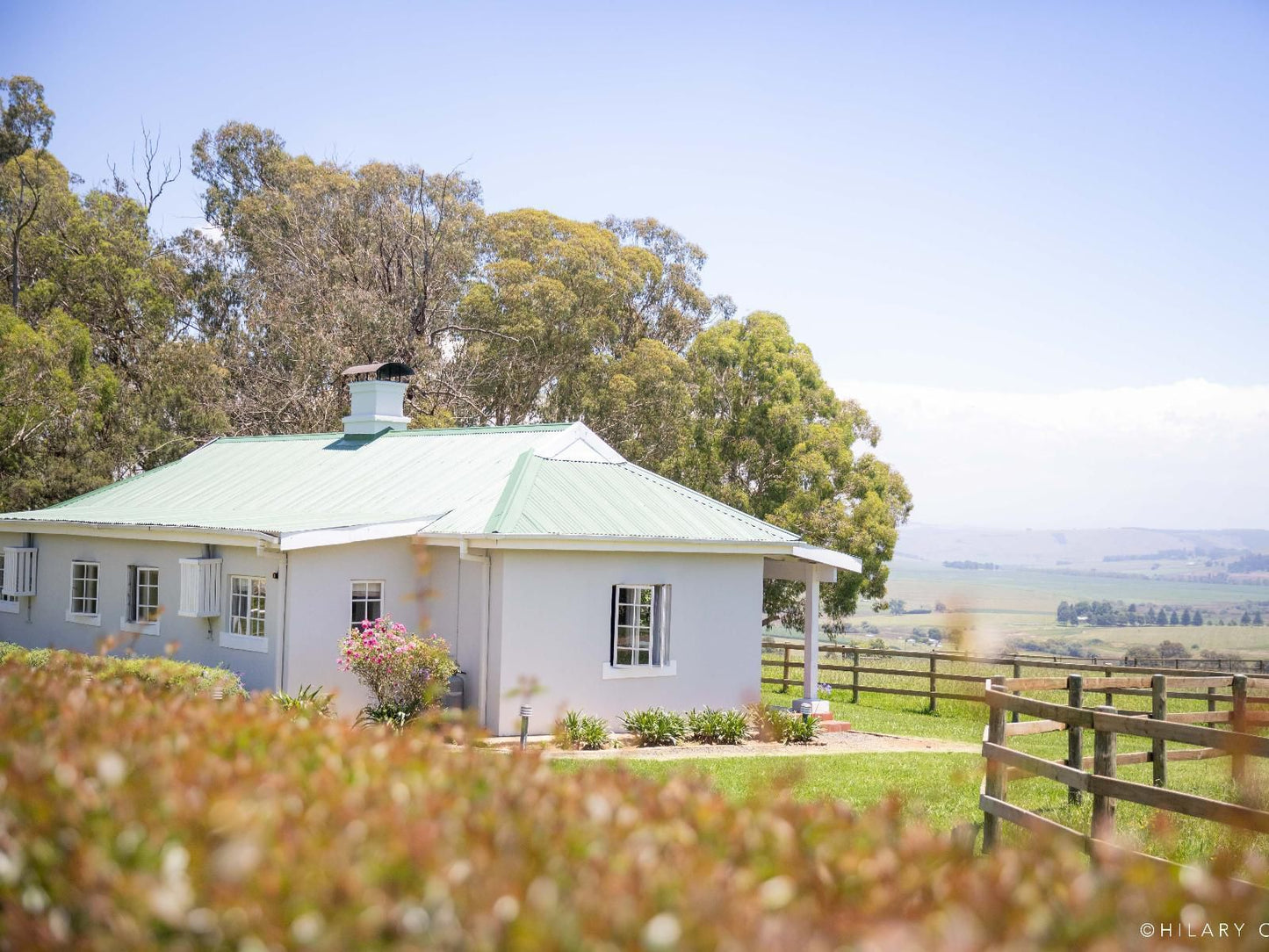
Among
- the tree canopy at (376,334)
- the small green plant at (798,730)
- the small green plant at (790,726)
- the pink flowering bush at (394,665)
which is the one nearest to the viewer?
the pink flowering bush at (394,665)

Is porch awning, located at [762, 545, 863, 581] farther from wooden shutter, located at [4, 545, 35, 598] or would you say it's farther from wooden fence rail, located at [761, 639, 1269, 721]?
wooden shutter, located at [4, 545, 35, 598]

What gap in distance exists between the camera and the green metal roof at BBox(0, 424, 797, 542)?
1609 cm

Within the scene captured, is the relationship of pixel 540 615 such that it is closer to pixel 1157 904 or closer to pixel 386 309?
pixel 1157 904

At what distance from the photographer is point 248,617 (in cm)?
1596

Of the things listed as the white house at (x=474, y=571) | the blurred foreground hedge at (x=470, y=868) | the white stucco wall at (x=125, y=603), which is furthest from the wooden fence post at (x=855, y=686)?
the blurred foreground hedge at (x=470, y=868)

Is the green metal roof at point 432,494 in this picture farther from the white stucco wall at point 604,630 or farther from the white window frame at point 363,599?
the white window frame at point 363,599

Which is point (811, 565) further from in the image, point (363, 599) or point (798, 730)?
point (363, 599)

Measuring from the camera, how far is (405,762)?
13.2 feet

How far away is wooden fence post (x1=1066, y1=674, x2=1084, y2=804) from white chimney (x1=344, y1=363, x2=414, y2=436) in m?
13.8

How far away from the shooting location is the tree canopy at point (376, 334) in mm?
28922

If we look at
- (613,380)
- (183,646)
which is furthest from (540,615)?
(613,380)

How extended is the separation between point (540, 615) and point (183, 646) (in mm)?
5701

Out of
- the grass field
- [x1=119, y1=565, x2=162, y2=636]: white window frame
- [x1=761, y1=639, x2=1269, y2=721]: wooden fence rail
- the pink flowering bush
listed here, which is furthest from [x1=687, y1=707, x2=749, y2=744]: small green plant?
[x1=119, y1=565, x2=162, y2=636]: white window frame

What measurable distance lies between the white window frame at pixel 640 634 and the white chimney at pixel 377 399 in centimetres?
732
